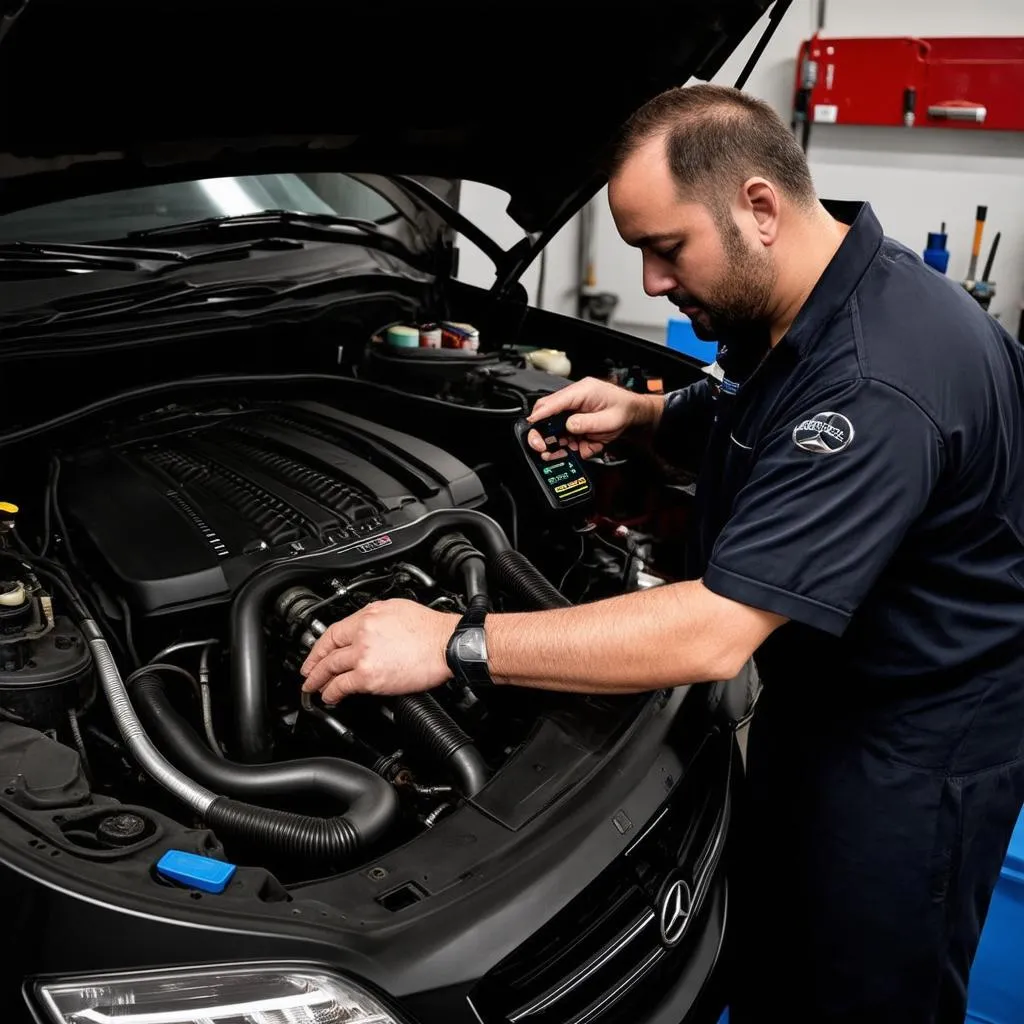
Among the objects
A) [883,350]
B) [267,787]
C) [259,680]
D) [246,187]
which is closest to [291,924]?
[267,787]

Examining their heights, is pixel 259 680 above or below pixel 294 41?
below

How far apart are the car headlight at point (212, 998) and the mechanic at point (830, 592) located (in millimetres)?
330

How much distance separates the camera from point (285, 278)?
1.99m

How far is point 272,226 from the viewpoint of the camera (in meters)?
2.07

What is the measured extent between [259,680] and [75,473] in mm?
531

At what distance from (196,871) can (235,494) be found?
2.21ft

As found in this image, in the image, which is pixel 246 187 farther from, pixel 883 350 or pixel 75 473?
pixel 883 350

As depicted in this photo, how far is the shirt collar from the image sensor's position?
1.24 meters

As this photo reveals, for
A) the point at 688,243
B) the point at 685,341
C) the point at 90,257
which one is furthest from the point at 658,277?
the point at 685,341

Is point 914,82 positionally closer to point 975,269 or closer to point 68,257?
point 975,269

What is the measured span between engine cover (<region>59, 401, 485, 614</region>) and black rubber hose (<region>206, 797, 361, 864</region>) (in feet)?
1.10

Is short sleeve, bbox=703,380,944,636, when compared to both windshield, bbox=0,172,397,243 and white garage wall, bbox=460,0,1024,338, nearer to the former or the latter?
windshield, bbox=0,172,397,243

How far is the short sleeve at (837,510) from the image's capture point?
1.11 metres

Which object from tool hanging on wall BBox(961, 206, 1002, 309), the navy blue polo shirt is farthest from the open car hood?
tool hanging on wall BBox(961, 206, 1002, 309)
